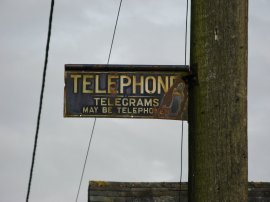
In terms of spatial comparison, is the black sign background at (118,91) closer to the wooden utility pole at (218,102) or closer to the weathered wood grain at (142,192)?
the wooden utility pole at (218,102)

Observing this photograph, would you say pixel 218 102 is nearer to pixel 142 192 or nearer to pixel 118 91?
pixel 118 91

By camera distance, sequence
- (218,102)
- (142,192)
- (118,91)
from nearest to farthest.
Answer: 1. (218,102)
2. (118,91)
3. (142,192)

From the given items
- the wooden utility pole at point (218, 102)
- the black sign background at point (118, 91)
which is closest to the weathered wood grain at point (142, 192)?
the black sign background at point (118, 91)

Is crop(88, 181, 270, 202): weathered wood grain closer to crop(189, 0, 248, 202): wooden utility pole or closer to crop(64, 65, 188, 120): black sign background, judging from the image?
crop(64, 65, 188, 120): black sign background

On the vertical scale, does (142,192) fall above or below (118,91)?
below

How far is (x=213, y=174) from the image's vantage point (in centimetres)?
443

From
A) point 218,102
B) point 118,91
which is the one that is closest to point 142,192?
point 118,91

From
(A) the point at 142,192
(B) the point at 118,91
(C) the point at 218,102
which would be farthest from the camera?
(A) the point at 142,192

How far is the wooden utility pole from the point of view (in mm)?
4418

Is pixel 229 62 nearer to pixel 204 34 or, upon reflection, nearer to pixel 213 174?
pixel 204 34

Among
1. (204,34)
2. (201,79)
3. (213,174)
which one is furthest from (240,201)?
(204,34)

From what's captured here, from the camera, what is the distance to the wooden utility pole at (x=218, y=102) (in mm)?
4418

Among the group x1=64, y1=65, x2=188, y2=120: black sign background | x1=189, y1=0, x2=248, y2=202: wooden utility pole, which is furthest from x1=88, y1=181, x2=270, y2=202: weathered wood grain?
x1=189, y1=0, x2=248, y2=202: wooden utility pole

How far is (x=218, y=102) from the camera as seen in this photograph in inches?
178
